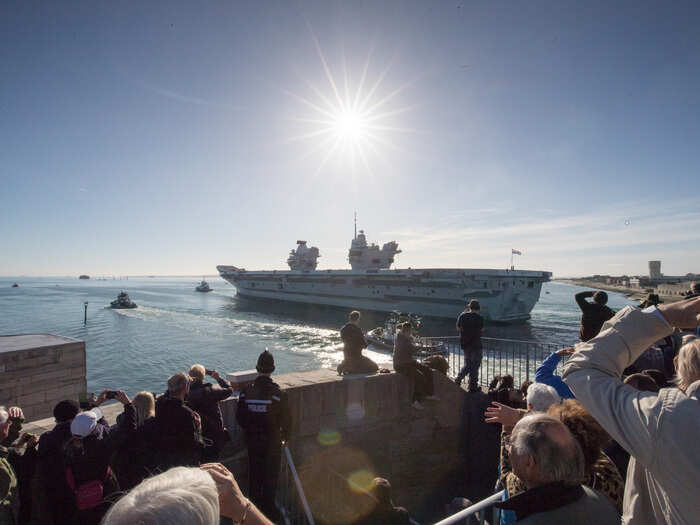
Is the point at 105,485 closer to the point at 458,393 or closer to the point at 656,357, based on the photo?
the point at 458,393

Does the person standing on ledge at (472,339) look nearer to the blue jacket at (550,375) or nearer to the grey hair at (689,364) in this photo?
the blue jacket at (550,375)

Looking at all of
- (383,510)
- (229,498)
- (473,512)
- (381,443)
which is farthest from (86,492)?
(381,443)

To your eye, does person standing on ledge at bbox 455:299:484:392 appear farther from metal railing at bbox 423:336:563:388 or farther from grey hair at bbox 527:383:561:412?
grey hair at bbox 527:383:561:412

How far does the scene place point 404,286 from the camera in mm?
37531

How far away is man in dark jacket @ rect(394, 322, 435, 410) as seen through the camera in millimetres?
5652

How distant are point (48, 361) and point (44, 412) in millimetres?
988

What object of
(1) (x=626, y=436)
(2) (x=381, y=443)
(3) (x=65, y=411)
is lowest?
(2) (x=381, y=443)

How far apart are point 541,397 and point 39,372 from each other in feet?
29.1

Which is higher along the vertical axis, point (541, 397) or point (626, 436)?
point (626, 436)

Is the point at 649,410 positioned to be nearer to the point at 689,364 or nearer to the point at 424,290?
the point at 689,364

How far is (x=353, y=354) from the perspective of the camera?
5.59 metres

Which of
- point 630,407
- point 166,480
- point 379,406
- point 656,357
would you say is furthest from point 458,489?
point 166,480

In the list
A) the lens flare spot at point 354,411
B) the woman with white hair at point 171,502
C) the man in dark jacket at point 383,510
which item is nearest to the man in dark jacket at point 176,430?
the man in dark jacket at point 383,510

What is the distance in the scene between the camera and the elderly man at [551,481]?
1359 millimetres
